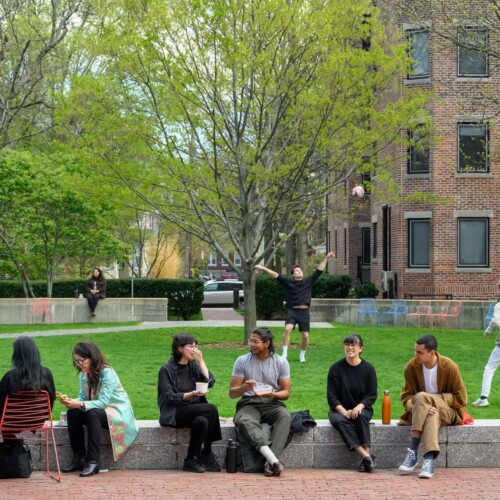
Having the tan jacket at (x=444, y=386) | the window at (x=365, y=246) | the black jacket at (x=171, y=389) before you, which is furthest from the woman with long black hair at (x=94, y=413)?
the window at (x=365, y=246)

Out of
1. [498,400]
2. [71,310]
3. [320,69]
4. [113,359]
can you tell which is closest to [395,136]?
[320,69]

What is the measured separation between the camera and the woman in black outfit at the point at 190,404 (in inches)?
422

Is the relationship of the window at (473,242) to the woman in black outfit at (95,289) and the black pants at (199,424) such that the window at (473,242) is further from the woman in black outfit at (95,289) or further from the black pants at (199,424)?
the black pants at (199,424)

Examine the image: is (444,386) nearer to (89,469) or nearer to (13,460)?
(89,469)

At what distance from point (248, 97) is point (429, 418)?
12574 mm

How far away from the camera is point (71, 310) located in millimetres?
31734

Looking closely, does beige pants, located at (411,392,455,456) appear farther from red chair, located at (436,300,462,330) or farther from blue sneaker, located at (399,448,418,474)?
red chair, located at (436,300,462,330)

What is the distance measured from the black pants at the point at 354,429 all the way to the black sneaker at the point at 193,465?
137cm

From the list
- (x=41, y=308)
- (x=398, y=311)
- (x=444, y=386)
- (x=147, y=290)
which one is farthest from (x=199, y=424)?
(x=147, y=290)

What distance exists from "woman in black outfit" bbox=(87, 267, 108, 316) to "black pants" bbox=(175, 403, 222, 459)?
20797 millimetres

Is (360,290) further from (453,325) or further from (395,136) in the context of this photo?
(395,136)

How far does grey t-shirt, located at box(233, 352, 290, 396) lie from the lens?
37.1 ft

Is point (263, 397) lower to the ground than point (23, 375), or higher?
lower

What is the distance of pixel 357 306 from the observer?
3122 centimetres
